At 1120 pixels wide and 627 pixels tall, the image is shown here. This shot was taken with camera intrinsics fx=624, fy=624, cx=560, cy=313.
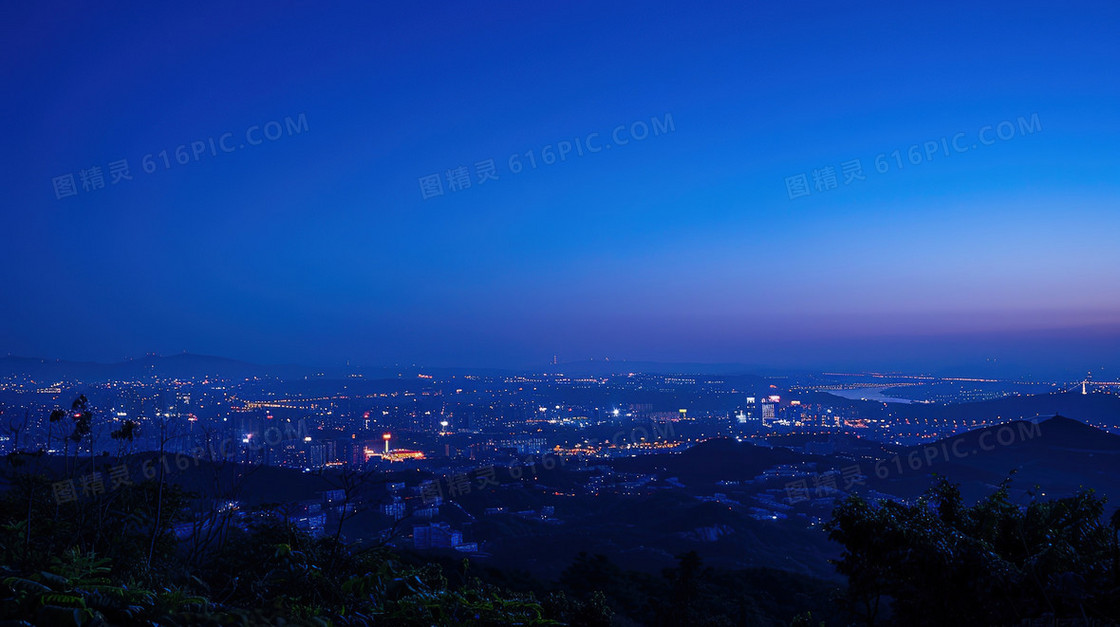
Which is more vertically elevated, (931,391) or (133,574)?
(133,574)

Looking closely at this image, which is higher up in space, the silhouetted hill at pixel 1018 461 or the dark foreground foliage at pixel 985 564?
the dark foreground foliage at pixel 985 564

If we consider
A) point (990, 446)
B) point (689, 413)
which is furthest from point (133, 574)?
point (689, 413)

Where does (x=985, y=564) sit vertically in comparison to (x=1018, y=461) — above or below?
above

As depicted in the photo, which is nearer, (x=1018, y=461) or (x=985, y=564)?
(x=985, y=564)

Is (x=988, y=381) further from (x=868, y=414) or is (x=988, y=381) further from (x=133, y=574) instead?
(x=133, y=574)

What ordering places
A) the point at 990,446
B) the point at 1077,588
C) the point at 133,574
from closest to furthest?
the point at 133,574, the point at 1077,588, the point at 990,446

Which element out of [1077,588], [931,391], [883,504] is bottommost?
[931,391]

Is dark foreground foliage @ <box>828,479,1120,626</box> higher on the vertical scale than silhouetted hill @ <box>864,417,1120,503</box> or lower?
higher

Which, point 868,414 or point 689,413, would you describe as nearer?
point 868,414

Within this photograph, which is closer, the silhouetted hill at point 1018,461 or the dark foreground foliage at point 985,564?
the dark foreground foliage at point 985,564

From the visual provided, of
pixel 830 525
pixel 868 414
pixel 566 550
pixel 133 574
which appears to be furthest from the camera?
pixel 868 414

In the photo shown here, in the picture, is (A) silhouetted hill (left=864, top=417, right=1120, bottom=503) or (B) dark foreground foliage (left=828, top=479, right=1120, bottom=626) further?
(A) silhouetted hill (left=864, top=417, right=1120, bottom=503)
